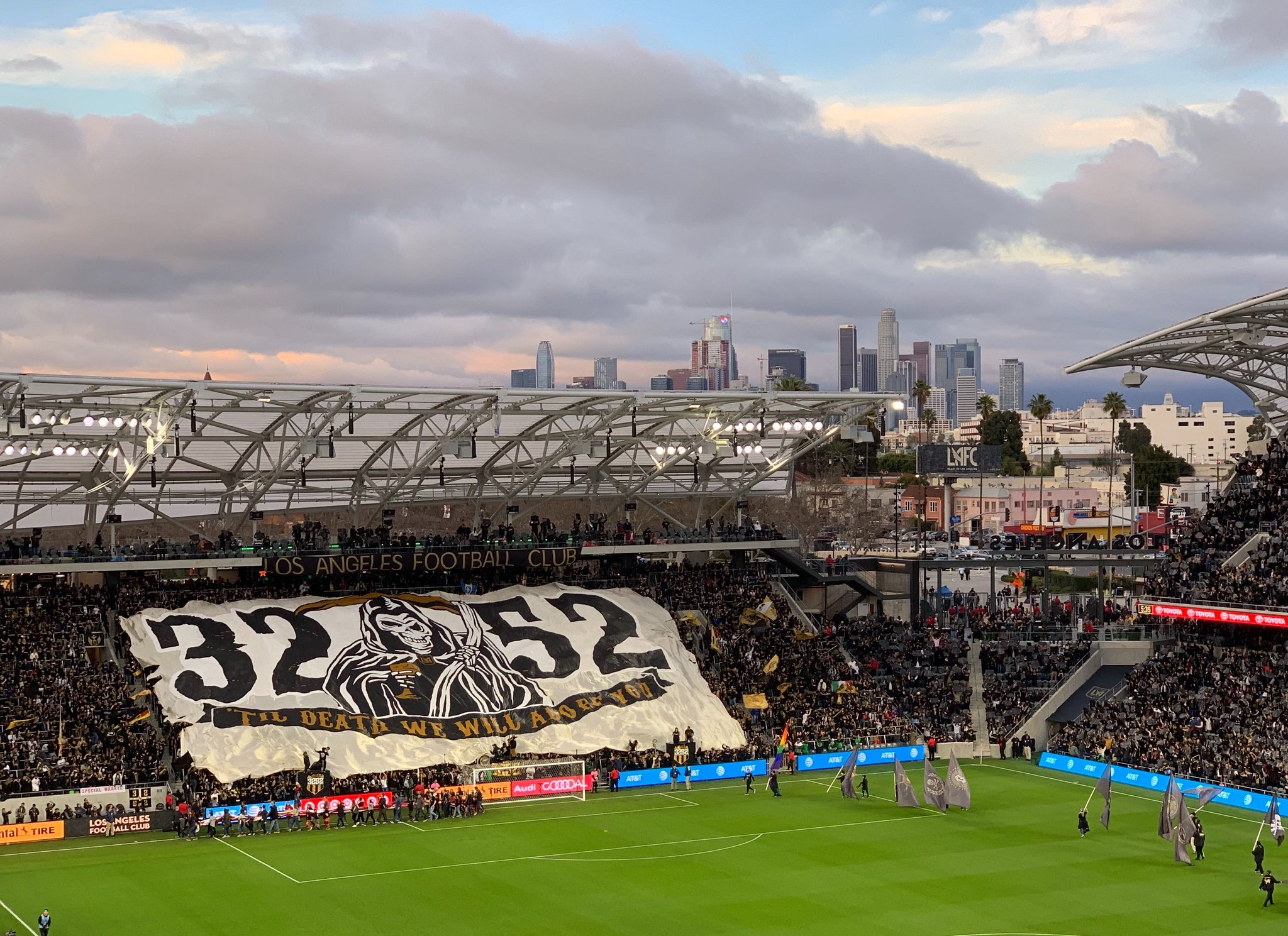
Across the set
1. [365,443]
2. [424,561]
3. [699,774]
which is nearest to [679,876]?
[699,774]

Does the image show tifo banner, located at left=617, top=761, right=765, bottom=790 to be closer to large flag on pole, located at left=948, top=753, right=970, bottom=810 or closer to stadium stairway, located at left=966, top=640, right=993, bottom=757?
large flag on pole, located at left=948, top=753, right=970, bottom=810

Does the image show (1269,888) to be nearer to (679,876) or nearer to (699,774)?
(679,876)

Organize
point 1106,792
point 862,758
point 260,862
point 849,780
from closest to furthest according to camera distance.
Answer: point 260,862
point 1106,792
point 849,780
point 862,758

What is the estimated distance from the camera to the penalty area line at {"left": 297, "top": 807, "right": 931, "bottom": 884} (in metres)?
36.8

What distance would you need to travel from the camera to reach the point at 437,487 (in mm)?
61656

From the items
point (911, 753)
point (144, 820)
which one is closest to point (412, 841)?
point (144, 820)

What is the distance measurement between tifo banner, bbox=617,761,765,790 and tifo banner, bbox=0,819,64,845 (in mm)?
18542

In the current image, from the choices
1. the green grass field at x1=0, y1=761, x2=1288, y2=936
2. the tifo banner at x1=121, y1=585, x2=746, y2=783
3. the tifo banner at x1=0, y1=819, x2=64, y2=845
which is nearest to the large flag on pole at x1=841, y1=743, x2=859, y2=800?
the green grass field at x1=0, y1=761, x2=1288, y2=936

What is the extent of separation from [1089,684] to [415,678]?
27593 millimetres

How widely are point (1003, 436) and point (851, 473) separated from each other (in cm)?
1983

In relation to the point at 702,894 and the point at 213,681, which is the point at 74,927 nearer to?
Answer: the point at 702,894

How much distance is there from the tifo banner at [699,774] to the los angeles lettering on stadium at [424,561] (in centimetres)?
1193

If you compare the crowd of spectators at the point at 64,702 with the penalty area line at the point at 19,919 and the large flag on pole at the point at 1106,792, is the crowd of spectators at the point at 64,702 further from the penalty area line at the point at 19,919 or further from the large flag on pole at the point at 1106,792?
the large flag on pole at the point at 1106,792

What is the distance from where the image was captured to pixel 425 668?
52.9 m
